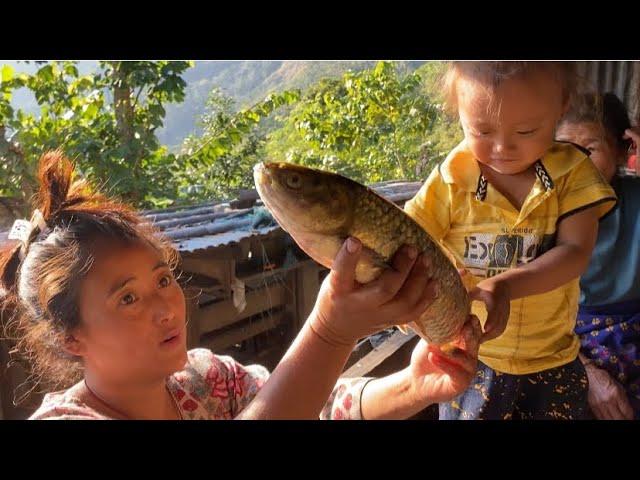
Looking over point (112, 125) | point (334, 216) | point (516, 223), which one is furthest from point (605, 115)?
point (112, 125)

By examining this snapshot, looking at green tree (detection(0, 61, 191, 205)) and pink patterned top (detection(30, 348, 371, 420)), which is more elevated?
green tree (detection(0, 61, 191, 205))

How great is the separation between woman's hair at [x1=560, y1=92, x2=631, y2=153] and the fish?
85 cm

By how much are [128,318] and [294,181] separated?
0.90ft

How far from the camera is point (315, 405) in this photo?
0.60m

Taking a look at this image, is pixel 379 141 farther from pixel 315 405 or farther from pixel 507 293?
pixel 315 405

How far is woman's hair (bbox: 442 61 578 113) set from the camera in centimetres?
84

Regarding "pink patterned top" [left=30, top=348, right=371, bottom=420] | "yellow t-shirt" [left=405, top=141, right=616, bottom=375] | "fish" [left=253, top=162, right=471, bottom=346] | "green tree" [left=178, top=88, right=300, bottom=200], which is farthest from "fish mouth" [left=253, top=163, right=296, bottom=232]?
"green tree" [left=178, top=88, right=300, bottom=200]

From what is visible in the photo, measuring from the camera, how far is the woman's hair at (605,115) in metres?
1.31

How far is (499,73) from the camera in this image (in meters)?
0.84

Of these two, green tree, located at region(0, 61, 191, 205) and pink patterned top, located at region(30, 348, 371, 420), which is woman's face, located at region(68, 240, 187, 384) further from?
green tree, located at region(0, 61, 191, 205)

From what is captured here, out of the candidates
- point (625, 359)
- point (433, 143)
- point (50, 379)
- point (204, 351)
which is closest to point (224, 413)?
point (204, 351)

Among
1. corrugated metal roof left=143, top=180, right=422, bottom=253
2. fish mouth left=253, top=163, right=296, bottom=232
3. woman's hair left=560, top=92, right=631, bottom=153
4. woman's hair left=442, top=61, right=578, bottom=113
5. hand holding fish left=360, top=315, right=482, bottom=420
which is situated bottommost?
hand holding fish left=360, top=315, right=482, bottom=420

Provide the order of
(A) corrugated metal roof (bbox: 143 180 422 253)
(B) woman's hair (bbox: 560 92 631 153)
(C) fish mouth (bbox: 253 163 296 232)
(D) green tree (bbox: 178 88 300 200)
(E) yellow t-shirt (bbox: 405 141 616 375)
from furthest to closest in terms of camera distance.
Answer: (D) green tree (bbox: 178 88 300 200) < (B) woman's hair (bbox: 560 92 631 153) < (A) corrugated metal roof (bbox: 143 180 422 253) < (E) yellow t-shirt (bbox: 405 141 616 375) < (C) fish mouth (bbox: 253 163 296 232)

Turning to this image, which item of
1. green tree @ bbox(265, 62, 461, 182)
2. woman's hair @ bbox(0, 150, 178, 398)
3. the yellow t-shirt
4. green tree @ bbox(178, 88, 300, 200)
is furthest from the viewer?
green tree @ bbox(265, 62, 461, 182)
